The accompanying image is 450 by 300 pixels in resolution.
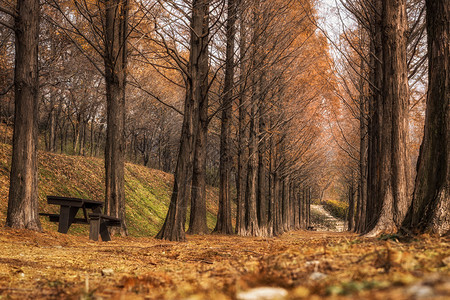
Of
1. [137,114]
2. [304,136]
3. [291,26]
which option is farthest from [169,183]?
[291,26]

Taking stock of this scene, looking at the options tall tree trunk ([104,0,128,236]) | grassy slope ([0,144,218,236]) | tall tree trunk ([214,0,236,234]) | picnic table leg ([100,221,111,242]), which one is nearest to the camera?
picnic table leg ([100,221,111,242])

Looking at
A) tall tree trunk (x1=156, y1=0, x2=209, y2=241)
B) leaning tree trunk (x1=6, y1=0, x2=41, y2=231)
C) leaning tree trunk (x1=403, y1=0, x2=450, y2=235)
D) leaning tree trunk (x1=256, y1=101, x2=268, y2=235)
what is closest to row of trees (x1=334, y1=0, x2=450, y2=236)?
leaning tree trunk (x1=403, y1=0, x2=450, y2=235)

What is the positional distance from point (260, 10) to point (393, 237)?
9.96 meters

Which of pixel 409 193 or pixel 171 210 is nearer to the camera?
pixel 409 193

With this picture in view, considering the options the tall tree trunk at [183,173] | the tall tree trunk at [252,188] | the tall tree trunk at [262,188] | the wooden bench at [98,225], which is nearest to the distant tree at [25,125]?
the wooden bench at [98,225]

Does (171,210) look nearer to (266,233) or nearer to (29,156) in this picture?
(29,156)

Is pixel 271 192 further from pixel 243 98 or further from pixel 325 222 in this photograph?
pixel 325 222

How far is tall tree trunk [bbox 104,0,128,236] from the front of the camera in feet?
33.8

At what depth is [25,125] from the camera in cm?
846

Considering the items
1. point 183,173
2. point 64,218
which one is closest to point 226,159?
point 183,173

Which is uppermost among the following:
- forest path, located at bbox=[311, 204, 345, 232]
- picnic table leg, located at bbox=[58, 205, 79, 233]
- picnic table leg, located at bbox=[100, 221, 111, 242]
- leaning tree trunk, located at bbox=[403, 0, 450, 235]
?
leaning tree trunk, located at bbox=[403, 0, 450, 235]

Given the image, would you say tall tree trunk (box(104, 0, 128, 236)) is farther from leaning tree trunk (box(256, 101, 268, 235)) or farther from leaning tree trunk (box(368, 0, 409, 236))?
leaning tree trunk (box(256, 101, 268, 235))

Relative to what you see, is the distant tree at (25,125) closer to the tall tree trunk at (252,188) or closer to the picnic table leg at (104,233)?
the picnic table leg at (104,233)

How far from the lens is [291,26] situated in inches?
530
